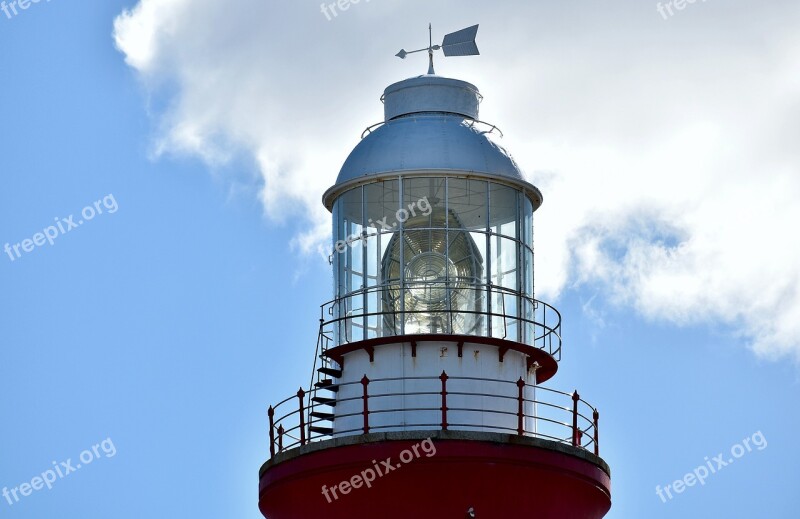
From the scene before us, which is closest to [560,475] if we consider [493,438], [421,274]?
[493,438]

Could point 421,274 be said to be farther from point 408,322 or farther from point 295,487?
point 295,487

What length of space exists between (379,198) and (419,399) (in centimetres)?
391

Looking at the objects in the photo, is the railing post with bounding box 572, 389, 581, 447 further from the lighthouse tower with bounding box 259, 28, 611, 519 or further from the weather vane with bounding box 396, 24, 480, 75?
the weather vane with bounding box 396, 24, 480, 75

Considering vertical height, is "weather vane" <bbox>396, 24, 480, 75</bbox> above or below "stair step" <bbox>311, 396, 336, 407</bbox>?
above

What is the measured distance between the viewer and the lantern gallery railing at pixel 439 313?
124 feet

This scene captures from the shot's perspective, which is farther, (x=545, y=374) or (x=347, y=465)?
(x=545, y=374)

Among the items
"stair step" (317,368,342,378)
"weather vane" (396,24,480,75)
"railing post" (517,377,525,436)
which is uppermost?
"weather vane" (396,24,480,75)

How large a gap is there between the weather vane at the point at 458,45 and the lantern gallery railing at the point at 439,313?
440 centimetres

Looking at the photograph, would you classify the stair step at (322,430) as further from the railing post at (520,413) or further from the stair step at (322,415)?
the railing post at (520,413)

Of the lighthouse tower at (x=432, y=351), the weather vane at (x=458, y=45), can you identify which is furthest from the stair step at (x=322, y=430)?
the weather vane at (x=458, y=45)

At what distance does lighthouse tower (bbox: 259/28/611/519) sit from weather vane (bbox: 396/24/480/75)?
61cm

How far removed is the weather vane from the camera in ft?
131

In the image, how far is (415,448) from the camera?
36000mm

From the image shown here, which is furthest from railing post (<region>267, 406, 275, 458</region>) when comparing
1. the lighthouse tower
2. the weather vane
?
the weather vane
